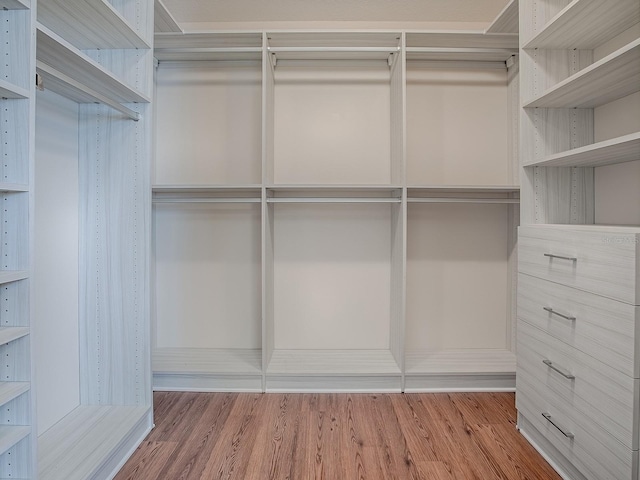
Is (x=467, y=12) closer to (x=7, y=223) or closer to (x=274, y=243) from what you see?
(x=274, y=243)

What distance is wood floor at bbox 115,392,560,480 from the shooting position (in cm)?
147

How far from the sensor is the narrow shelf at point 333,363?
2.11 metres

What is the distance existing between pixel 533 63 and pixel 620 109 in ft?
1.43

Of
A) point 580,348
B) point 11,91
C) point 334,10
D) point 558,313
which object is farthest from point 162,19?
point 580,348

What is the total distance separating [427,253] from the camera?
96.7 inches

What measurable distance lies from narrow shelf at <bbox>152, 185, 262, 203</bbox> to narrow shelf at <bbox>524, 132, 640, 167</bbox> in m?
1.44

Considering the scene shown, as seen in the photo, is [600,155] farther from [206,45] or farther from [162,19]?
[162,19]

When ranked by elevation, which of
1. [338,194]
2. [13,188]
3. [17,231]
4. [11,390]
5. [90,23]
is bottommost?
[11,390]

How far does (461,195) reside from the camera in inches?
93.4

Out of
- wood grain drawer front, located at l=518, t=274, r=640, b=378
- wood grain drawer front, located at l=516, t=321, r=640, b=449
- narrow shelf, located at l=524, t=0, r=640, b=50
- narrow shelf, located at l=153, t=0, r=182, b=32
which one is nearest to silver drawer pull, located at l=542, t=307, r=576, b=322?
wood grain drawer front, located at l=518, t=274, r=640, b=378

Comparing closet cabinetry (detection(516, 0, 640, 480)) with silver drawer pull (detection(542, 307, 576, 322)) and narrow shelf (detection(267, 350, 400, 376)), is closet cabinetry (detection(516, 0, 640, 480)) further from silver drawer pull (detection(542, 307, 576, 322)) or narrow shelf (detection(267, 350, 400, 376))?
narrow shelf (detection(267, 350, 400, 376))

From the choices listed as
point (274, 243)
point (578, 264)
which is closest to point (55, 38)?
point (274, 243)

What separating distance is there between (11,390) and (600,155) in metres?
2.14

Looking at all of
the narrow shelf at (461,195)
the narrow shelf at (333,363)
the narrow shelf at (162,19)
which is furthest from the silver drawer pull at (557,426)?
the narrow shelf at (162,19)
